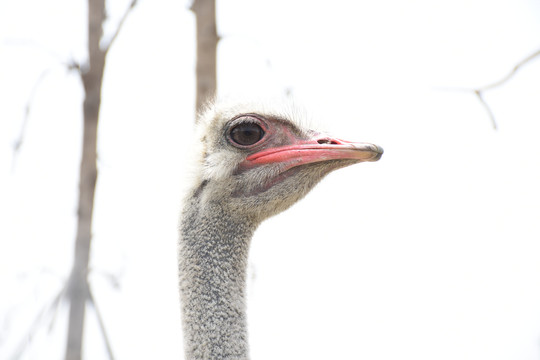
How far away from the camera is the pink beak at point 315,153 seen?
6.79ft

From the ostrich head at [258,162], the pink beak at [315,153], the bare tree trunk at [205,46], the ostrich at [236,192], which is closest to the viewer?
the pink beak at [315,153]

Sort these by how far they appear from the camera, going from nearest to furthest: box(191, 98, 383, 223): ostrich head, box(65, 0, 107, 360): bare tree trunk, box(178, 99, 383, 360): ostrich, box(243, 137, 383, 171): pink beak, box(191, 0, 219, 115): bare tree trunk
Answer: box(243, 137, 383, 171): pink beak, box(178, 99, 383, 360): ostrich, box(191, 98, 383, 223): ostrich head, box(191, 0, 219, 115): bare tree trunk, box(65, 0, 107, 360): bare tree trunk

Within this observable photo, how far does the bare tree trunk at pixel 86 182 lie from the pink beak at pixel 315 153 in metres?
2.90

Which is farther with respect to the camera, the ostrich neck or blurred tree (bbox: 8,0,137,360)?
blurred tree (bbox: 8,0,137,360)

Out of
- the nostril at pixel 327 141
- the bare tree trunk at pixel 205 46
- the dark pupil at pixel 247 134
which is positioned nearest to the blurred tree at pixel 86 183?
the bare tree trunk at pixel 205 46

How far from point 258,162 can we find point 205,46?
2.43 m

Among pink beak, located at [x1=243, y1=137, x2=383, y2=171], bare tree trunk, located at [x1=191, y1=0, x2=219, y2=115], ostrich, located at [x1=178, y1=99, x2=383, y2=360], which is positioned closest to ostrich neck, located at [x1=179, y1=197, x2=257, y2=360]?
ostrich, located at [x1=178, y1=99, x2=383, y2=360]

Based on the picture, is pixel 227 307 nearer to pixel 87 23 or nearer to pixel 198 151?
pixel 198 151

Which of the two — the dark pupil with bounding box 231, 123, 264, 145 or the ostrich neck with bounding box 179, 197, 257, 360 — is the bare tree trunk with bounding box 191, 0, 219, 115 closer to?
the dark pupil with bounding box 231, 123, 264, 145

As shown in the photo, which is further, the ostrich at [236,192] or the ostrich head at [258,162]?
the ostrich head at [258,162]

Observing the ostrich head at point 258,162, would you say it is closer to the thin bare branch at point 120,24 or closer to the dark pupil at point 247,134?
the dark pupil at point 247,134

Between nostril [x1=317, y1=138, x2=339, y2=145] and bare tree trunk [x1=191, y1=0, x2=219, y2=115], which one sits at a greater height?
bare tree trunk [x1=191, y1=0, x2=219, y2=115]

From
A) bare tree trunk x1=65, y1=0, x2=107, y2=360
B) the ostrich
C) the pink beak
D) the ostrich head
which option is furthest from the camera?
bare tree trunk x1=65, y1=0, x2=107, y2=360

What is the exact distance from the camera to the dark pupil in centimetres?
239
